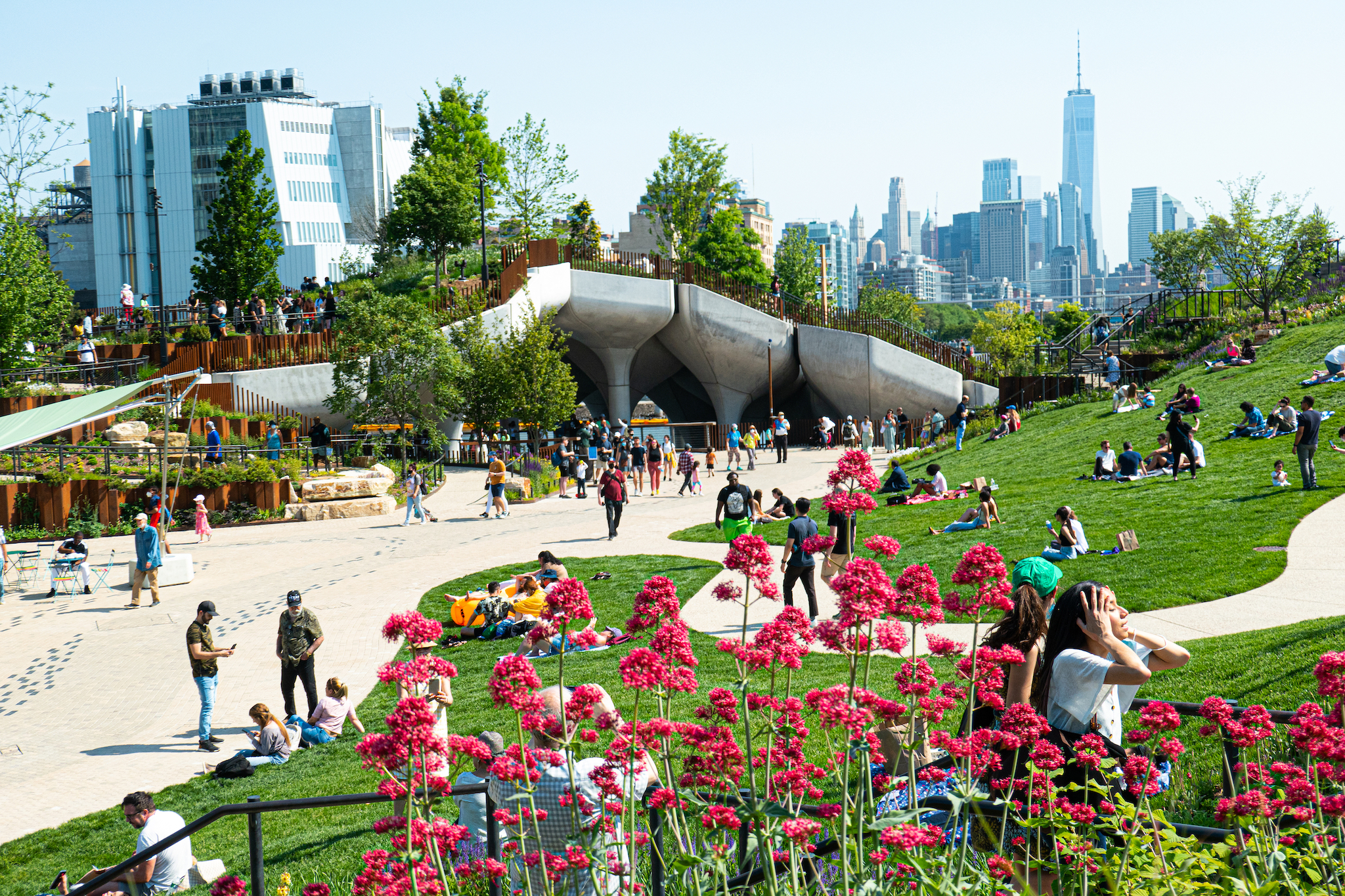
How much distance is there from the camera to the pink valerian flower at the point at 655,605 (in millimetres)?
3139

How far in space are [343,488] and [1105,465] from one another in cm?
1638

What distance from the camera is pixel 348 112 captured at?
94812 mm

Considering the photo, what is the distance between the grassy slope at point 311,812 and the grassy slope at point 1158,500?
4.46m

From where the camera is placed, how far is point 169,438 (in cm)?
2533

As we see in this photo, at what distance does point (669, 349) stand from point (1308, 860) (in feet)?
136

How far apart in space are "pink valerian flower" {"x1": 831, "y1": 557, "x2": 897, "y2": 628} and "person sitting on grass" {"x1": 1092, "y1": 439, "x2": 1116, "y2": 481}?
56.3 feet

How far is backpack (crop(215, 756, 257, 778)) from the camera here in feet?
28.7

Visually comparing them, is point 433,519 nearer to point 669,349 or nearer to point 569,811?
point 569,811

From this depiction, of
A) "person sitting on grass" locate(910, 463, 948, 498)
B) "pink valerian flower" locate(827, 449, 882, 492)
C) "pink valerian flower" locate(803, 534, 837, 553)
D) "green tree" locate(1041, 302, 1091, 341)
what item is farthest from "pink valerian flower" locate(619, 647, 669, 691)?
"green tree" locate(1041, 302, 1091, 341)

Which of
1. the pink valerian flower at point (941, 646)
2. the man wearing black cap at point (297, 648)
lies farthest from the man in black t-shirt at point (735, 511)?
the pink valerian flower at point (941, 646)

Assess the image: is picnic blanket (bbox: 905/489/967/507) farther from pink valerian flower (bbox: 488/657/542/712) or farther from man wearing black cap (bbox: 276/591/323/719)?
pink valerian flower (bbox: 488/657/542/712)

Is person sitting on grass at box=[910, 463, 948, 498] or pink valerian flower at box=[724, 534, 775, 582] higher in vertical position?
pink valerian flower at box=[724, 534, 775, 582]

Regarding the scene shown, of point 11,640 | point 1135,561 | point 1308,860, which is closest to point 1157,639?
point 1308,860

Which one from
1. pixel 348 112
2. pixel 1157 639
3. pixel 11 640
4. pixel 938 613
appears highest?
pixel 348 112
